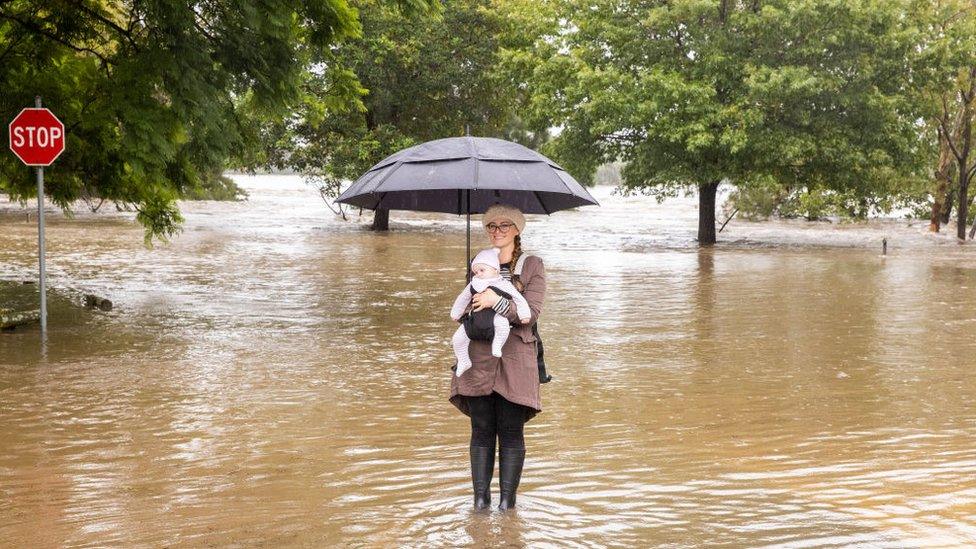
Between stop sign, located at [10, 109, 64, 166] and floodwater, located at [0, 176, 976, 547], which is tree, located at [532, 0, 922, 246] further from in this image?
stop sign, located at [10, 109, 64, 166]

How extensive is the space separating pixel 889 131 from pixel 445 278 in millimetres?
16763

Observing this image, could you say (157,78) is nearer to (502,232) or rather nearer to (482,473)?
(502,232)

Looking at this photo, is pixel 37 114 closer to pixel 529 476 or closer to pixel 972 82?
pixel 529 476

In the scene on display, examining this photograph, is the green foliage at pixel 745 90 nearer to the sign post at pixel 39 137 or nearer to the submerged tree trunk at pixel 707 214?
the submerged tree trunk at pixel 707 214

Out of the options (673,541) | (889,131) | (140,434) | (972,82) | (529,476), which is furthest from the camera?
(972,82)

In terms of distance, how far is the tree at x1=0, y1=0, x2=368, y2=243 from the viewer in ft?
42.5

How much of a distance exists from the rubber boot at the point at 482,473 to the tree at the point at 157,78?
318 inches

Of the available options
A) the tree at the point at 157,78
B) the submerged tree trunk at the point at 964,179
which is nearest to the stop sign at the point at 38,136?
the tree at the point at 157,78

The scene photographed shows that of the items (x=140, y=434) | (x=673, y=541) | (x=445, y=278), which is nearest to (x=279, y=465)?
(x=140, y=434)

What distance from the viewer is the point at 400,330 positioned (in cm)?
1410

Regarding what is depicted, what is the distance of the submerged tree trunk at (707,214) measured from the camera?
3503 cm

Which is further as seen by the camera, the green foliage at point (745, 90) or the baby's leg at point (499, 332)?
the green foliage at point (745, 90)

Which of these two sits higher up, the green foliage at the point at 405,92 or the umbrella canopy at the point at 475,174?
the green foliage at the point at 405,92

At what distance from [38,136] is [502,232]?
9012 millimetres
